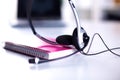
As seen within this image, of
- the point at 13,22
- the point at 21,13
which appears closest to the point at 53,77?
the point at 13,22

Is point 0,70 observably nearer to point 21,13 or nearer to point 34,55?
point 34,55

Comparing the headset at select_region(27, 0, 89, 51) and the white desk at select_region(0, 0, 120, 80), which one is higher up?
the headset at select_region(27, 0, 89, 51)

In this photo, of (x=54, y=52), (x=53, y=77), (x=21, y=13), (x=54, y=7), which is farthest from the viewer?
(x=54, y=7)

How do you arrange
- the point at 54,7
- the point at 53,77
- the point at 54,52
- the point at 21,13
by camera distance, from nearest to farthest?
1. the point at 53,77
2. the point at 54,52
3. the point at 21,13
4. the point at 54,7

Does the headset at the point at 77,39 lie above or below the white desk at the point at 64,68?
above

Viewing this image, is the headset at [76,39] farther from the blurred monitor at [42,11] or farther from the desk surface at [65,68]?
the blurred monitor at [42,11]

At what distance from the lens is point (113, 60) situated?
0.75 meters

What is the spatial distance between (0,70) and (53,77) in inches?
5.2

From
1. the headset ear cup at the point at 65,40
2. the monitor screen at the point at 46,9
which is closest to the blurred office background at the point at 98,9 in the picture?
the monitor screen at the point at 46,9

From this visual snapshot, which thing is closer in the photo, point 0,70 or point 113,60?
point 0,70

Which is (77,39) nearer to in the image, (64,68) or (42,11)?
(64,68)

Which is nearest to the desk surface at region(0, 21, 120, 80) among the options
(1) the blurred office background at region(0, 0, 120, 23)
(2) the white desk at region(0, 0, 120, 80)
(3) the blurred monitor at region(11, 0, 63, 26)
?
(2) the white desk at region(0, 0, 120, 80)

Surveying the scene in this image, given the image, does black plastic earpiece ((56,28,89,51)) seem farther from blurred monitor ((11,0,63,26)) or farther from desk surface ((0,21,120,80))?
blurred monitor ((11,0,63,26))

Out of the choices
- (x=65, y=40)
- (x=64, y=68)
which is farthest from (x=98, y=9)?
(x=64, y=68)
